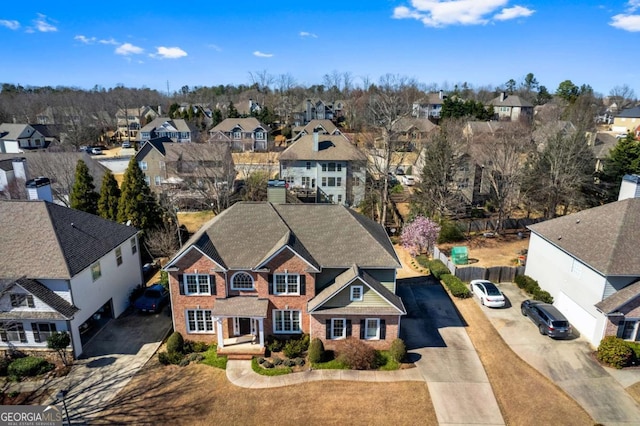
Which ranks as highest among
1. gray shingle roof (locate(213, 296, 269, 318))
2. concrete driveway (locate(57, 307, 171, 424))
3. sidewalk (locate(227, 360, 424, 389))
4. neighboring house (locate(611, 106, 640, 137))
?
neighboring house (locate(611, 106, 640, 137))

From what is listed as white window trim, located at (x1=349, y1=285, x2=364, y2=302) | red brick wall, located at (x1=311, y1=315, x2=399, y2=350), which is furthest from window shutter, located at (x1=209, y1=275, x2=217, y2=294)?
white window trim, located at (x1=349, y1=285, x2=364, y2=302)

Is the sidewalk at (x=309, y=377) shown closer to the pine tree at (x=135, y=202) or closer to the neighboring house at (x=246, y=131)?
the pine tree at (x=135, y=202)

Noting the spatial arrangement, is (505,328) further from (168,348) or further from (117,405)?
(117,405)

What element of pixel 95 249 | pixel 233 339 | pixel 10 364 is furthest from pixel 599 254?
pixel 10 364

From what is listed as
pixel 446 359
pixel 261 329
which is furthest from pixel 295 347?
pixel 446 359

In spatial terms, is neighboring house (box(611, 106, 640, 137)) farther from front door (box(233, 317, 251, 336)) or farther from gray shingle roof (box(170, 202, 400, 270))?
front door (box(233, 317, 251, 336))

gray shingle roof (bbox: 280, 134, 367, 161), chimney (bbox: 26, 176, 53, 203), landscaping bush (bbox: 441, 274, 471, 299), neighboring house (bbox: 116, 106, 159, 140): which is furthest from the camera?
neighboring house (bbox: 116, 106, 159, 140)

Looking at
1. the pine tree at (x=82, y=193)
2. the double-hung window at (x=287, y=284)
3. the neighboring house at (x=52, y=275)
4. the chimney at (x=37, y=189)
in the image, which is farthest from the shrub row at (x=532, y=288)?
the pine tree at (x=82, y=193)
